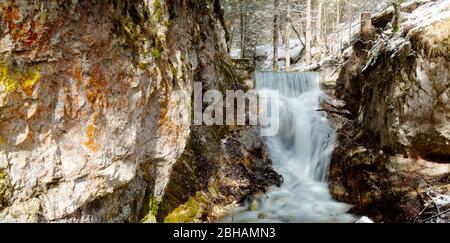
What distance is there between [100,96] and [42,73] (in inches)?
27.1

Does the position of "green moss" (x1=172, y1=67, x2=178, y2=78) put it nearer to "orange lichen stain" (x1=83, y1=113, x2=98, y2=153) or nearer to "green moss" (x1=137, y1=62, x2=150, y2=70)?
"green moss" (x1=137, y1=62, x2=150, y2=70)

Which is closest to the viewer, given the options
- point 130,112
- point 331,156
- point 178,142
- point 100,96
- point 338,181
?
point 100,96

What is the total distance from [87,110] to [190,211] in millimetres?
2830

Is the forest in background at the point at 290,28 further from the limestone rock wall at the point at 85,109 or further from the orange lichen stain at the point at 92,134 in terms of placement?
the orange lichen stain at the point at 92,134

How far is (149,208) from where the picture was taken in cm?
481

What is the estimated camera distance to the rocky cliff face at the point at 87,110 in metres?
2.94

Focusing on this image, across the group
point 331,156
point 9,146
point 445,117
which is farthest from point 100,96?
point 331,156

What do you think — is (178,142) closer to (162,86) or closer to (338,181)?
(162,86)

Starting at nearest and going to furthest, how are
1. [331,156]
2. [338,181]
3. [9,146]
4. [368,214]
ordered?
[9,146]
[368,214]
[338,181]
[331,156]

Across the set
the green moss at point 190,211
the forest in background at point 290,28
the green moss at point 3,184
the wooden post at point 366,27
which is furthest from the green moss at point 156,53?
the forest in background at point 290,28

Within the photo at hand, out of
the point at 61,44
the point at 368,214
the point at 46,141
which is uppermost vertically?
the point at 61,44

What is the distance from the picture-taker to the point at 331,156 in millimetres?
8156

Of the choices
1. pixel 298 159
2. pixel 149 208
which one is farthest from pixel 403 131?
pixel 149 208

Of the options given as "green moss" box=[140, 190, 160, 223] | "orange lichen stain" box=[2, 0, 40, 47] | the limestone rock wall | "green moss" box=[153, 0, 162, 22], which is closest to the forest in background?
"green moss" box=[153, 0, 162, 22]
